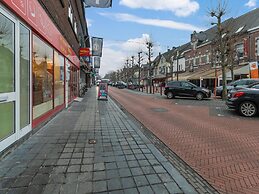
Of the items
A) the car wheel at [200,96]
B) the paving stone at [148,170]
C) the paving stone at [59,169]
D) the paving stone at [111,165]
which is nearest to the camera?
the paving stone at [59,169]

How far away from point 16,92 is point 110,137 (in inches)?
102

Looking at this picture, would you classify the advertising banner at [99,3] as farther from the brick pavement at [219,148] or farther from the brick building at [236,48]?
the brick building at [236,48]

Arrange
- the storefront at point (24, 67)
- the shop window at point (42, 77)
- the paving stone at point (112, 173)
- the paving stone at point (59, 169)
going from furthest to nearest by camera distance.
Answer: the shop window at point (42, 77) < the storefront at point (24, 67) < the paving stone at point (59, 169) < the paving stone at point (112, 173)

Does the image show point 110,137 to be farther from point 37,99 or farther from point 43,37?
point 43,37

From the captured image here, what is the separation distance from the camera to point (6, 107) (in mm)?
→ 4703

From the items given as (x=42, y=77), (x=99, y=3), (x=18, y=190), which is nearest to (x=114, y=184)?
(x=18, y=190)

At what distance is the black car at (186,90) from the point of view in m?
20.7

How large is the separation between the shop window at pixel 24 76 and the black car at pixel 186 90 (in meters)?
16.9

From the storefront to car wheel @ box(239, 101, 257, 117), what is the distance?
26.7 feet

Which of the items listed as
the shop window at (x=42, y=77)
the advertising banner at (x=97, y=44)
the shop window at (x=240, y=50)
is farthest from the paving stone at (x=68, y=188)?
the shop window at (x=240, y=50)

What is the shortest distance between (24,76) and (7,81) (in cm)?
103

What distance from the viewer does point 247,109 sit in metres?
10.8

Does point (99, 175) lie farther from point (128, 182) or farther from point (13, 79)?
point (13, 79)

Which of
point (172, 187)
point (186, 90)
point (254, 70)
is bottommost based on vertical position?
point (172, 187)
